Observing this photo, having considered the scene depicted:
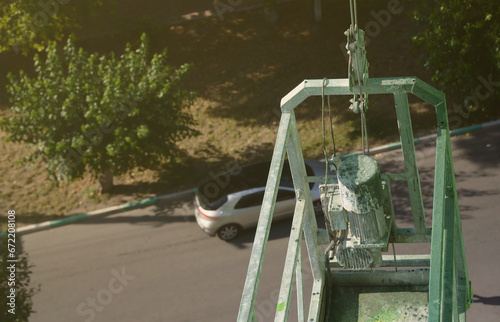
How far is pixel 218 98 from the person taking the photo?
2295 cm

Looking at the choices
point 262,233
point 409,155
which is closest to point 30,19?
point 409,155

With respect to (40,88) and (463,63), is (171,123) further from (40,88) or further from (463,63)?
(463,63)

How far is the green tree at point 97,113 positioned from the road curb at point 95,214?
1366 mm

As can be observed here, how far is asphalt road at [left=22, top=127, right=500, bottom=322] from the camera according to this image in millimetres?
15703

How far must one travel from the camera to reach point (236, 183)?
1738 centimetres

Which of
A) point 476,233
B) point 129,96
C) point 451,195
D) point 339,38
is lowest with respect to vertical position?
point 451,195

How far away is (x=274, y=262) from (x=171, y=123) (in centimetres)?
494

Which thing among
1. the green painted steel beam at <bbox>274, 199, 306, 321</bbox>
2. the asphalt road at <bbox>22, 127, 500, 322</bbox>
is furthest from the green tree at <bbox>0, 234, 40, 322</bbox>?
the green painted steel beam at <bbox>274, 199, 306, 321</bbox>

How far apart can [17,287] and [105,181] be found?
490cm

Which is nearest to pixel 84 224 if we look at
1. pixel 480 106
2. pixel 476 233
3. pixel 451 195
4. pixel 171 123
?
pixel 171 123

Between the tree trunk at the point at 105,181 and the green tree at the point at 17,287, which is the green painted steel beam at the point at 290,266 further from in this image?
the tree trunk at the point at 105,181

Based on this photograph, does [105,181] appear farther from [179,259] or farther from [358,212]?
[358,212]

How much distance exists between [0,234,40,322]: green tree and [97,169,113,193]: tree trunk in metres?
3.00

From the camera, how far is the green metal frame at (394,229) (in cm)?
527
